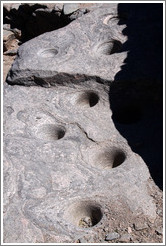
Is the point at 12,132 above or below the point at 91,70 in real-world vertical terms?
below

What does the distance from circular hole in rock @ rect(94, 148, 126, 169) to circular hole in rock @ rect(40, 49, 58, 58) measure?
288 centimetres

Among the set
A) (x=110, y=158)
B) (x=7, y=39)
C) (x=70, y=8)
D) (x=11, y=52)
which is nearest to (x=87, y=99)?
(x=110, y=158)

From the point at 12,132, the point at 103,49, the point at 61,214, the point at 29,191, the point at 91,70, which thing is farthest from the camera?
the point at 103,49

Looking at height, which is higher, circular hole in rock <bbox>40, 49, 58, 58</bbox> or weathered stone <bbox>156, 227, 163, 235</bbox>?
weathered stone <bbox>156, 227, 163, 235</bbox>

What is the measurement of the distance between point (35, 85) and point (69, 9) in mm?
3386

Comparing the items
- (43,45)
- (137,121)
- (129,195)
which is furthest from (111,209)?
(43,45)

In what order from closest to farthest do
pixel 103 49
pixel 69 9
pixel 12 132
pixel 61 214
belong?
pixel 61 214 → pixel 12 132 → pixel 103 49 → pixel 69 9

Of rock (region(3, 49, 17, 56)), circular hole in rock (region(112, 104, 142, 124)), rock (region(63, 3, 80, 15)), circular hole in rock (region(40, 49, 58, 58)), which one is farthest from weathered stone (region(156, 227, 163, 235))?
rock (region(3, 49, 17, 56))

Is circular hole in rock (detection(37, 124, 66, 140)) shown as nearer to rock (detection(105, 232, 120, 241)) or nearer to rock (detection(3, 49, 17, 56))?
rock (detection(105, 232, 120, 241))

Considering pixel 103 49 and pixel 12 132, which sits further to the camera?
pixel 103 49

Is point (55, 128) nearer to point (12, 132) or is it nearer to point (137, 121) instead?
point (12, 132)

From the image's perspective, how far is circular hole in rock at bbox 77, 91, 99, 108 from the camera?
23.7 feet

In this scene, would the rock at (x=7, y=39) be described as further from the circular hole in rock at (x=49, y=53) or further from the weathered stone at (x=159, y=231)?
the weathered stone at (x=159, y=231)

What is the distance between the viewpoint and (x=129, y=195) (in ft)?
17.0
